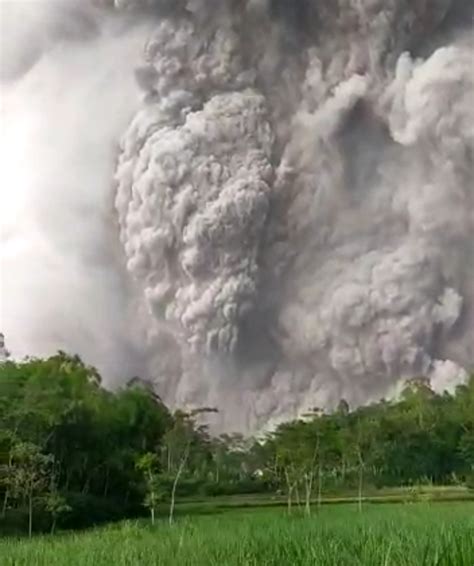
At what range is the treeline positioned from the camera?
2172 centimetres

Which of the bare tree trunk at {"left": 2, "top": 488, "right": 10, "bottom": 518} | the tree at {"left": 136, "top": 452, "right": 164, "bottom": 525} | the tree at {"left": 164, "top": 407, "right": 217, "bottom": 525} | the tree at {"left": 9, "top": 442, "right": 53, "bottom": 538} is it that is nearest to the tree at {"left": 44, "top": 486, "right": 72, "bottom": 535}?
the tree at {"left": 9, "top": 442, "right": 53, "bottom": 538}

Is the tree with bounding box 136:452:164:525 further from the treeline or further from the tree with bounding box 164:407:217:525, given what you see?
the tree with bounding box 164:407:217:525

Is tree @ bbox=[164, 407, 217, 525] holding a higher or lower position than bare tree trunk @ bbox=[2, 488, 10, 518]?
higher

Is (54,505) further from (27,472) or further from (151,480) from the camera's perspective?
(151,480)

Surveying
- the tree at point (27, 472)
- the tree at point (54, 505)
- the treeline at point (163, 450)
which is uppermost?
the treeline at point (163, 450)

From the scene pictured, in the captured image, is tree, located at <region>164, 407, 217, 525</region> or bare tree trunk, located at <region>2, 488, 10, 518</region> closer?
bare tree trunk, located at <region>2, 488, 10, 518</region>

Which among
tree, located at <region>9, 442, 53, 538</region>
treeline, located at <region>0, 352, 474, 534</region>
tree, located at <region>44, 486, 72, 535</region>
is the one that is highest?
treeline, located at <region>0, 352, 474, 534</region>

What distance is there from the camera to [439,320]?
135 feet

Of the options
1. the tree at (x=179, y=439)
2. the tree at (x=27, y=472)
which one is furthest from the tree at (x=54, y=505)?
the tree at (x=179, y=439)

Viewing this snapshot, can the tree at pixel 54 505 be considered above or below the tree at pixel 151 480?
below

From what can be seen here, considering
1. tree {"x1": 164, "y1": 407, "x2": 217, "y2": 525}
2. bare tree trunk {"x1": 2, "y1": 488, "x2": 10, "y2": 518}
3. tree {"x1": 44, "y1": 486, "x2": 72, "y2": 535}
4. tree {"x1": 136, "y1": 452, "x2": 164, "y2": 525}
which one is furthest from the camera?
tree {"x1": 164, "y1": 407, "x2": 217, "y2": 525}

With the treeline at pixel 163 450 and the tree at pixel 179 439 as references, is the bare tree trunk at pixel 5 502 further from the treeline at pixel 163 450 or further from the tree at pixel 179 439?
the tree at pixel 179 439

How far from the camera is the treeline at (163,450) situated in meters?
21.7

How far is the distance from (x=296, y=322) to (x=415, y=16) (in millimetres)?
14170
